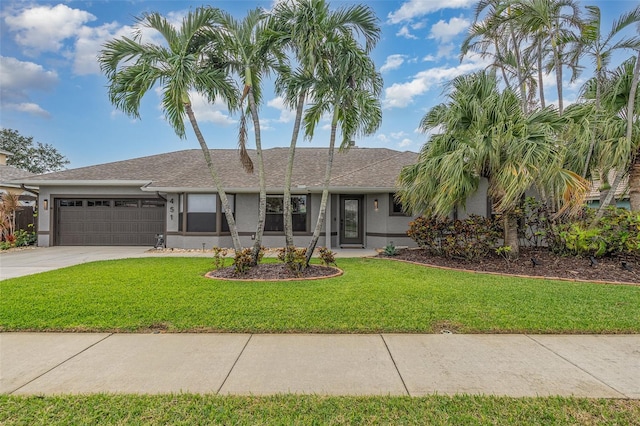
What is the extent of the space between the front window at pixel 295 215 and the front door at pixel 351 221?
1564 millimetres

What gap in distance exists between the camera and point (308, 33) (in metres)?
6.83

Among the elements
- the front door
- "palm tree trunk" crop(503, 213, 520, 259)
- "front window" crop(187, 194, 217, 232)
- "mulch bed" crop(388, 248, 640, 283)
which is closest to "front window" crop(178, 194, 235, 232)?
"front window" crop(187, 194, 217, 232)

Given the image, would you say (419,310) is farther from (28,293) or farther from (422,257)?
(28,293)

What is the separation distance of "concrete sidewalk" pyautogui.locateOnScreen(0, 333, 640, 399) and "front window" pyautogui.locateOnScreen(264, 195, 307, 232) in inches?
358

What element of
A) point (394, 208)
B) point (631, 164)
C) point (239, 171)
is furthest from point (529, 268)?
point (239, 171)

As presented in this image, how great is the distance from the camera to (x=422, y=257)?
32.7ft

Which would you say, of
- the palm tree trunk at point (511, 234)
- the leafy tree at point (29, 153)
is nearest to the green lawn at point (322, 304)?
the palm tree trunk at point (511, 234)

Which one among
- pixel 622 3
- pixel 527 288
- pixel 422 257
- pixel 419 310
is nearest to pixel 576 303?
pixel 527 288

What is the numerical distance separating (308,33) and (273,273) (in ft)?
17.2

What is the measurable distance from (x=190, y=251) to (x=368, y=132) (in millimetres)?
8171

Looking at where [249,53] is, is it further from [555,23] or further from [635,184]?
[635,184]

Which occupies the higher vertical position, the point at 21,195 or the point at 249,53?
the point at 249,53

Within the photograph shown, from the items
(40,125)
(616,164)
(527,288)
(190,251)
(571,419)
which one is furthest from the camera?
(40,125)

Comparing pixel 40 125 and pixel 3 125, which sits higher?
pixel 3 125
